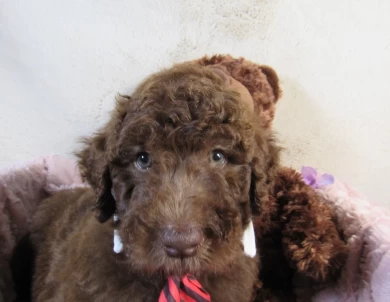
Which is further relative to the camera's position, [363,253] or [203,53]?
[203,53]

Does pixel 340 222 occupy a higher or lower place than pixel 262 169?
lower

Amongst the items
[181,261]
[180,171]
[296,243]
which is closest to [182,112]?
[180,171]

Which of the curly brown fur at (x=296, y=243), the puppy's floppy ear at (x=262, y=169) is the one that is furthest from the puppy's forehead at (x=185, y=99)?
the curly brown fur at (x=296, y=243)

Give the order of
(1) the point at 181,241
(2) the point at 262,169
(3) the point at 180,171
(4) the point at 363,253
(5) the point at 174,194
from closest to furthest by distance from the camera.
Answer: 1. (1) the point at 181,241
2. (5) the point at 174,194
3. (3) the point at 180,171
4. (2) the point at 262,169
5. (4) the point at 363,253

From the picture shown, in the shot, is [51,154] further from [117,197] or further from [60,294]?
[117,197]

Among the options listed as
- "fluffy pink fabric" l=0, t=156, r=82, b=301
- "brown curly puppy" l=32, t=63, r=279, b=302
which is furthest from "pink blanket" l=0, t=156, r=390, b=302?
"brown curly puppy" l=32, t=63, r=279, b=302

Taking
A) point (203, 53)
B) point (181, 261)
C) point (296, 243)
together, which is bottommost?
point (296, 243)

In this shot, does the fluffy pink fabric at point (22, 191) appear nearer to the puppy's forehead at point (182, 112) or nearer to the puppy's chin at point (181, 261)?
the puppy's chin at point (181, 261)

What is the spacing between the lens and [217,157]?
66.8 inches

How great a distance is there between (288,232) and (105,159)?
124 cm

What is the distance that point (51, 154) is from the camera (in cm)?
346

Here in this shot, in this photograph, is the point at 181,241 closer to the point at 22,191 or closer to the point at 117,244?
the point at 117,244

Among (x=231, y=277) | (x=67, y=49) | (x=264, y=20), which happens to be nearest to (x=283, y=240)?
(x=231, y=277)

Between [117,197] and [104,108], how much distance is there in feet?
5.81
